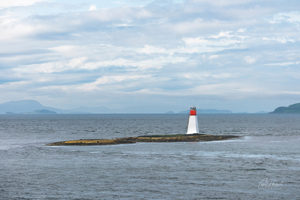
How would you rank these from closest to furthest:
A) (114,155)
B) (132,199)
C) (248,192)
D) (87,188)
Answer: (132,199)
(248,192)
(87,188)
(114,155)

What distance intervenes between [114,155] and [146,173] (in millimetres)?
13147

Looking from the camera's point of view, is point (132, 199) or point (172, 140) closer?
point (132, 199)

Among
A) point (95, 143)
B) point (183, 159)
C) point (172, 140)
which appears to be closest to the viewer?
point (183, 159)

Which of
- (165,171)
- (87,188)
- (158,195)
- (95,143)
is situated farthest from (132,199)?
(95,143)

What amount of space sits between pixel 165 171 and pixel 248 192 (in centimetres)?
932

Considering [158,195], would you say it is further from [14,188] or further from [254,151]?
[254,151]

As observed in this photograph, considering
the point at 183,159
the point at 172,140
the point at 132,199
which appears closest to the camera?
the point at 132,199

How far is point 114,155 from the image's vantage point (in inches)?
1698

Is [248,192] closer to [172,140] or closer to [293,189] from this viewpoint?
[293,189]

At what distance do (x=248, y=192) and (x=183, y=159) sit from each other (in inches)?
615

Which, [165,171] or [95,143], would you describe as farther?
[95,143]

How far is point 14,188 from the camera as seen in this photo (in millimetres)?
25188

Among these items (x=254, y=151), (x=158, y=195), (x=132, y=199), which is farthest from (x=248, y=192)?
(x=254, y=151)

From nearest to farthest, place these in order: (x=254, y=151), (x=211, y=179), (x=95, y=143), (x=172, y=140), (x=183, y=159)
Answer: (x=211, y=179) < (x=183, y=159) < (x=254, y=151) < (x=95, y=143) < (x=172, y=140)
